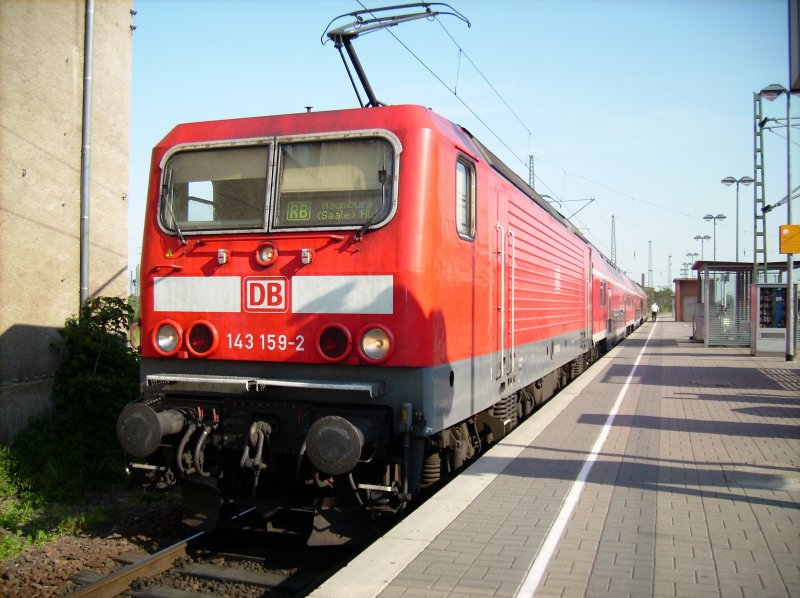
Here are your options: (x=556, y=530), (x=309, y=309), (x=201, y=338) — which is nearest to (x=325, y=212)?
(x=309, y=309)

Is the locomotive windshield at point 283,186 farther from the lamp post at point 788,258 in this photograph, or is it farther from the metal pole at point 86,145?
the lamp post at point 788,258

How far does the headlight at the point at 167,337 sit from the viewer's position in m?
5.76

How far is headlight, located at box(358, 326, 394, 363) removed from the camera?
16.9 feet

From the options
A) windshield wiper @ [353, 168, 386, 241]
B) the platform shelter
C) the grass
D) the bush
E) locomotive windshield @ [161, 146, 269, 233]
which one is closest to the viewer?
windshield wiper @ [353, 168, 386, 241]

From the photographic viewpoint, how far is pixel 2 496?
6.98m

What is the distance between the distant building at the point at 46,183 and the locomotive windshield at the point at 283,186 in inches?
115

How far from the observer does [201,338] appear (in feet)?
18.8

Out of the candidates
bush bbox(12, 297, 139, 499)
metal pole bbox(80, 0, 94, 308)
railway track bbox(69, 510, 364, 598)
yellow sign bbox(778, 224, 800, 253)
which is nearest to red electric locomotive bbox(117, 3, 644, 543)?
railway track bbox(69, 510, 364, 598)

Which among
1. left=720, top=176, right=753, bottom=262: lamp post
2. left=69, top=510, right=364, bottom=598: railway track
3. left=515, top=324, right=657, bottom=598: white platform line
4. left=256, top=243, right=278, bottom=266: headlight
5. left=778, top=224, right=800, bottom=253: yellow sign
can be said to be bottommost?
left=69, top=510, right=364, bottom=598: railway track

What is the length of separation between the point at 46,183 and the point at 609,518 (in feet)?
22.8

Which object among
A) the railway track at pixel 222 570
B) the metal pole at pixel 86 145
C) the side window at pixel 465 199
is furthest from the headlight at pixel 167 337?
the metal pole at pixel 86 145

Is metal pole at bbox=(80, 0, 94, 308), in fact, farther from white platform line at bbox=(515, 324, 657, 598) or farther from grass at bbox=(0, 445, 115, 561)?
white platform line at bbox=(515, 324, 657, 598)

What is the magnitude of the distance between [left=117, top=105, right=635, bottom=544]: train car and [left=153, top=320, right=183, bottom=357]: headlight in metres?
0.01

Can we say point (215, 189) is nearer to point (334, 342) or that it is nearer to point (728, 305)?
point (334, 342)
